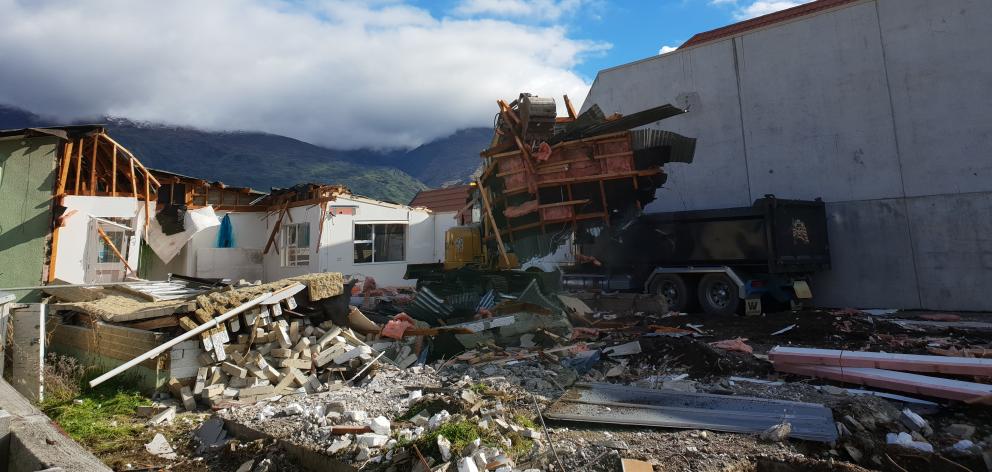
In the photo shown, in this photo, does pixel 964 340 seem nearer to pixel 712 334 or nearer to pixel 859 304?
pixel 712 334

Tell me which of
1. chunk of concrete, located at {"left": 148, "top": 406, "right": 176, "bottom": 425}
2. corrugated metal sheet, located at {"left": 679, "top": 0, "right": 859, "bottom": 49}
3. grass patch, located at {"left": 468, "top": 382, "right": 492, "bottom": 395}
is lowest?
chunk of concrete, located at {"left": 148, "top": 406, "right": 176, "bottom": 425}

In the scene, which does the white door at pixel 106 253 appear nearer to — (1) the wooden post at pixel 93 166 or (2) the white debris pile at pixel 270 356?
(1) the wooden post at pixel 93 166

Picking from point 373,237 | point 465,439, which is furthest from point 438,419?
point 373,237

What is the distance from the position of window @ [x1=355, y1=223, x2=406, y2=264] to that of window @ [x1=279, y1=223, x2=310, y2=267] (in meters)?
1.55

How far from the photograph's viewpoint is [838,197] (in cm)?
1366

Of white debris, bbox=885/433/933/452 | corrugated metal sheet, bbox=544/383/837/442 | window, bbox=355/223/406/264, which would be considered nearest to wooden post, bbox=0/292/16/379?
corrugated metal sheet, bbox=544/383/837/442

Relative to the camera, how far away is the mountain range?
4978 centimetres

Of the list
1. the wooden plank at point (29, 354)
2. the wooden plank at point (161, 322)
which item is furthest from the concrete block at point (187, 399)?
the wooden plank at point (29, 354)

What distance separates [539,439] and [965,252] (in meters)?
13.3

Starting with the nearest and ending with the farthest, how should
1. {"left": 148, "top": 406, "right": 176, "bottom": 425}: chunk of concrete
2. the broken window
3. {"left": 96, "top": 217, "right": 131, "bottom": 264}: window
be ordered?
{"left": 148, "top": 406, "right": 176, "bottom": 425}: chunk of concrete
{"left": 96, "top": 217, "right": 131, "bottom": 264}: window
the broken window

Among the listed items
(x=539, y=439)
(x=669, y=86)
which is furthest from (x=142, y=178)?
(x=669, y=86)

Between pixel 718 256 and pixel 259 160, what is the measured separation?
5578cm

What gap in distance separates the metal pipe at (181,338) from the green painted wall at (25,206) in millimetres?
5190

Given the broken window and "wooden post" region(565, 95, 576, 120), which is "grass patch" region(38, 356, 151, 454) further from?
"wooden post" region(565, 95, 576, 120)
